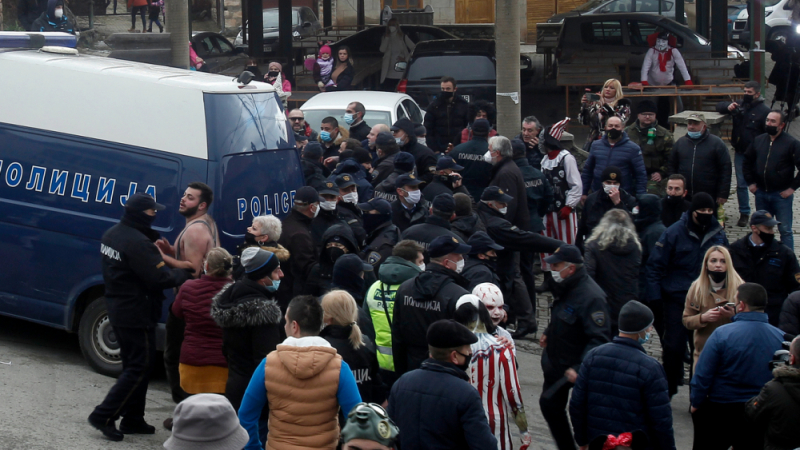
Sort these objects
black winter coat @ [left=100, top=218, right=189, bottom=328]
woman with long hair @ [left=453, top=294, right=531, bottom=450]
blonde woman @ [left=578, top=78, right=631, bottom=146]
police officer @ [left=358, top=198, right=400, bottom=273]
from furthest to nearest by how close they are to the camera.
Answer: blonde woman @ [left=578, top=78, right=631, bottom=146]
police officer @ [left=358, top=198, right=400, bottom=273]
black winter coat @ [left=100, top=218, right=189, bottom=328]
woman with long hair @ [left=453, top=294, right=531, bottom=450]

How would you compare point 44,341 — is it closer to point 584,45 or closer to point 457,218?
point 457,218

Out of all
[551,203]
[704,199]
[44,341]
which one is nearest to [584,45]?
[551,203]

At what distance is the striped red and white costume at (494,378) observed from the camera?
5.33 metres

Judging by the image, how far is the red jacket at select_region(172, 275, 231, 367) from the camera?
6.09m

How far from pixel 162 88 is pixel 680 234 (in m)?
4.43

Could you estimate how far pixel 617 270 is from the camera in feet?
24.5

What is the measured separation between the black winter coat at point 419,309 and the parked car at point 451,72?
10.9 m

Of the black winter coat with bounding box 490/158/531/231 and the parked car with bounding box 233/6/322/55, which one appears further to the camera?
the parked car with bounding box 233/6/322/55

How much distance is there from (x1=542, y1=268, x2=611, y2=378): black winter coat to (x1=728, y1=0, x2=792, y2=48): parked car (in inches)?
871

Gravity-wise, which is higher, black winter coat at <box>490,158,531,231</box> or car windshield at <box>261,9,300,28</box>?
car windshield at <box>261,9,300,28</box>

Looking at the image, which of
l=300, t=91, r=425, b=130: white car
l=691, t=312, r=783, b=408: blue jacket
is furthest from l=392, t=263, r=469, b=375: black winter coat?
l=300, t=91, r=425, b=130: white car

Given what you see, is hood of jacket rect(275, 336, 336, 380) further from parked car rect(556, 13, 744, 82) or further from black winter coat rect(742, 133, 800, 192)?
parked car rect(556, 13, 744, 82)

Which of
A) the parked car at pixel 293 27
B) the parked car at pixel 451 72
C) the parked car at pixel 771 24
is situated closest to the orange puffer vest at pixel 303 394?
the parked car at pixel 451 72

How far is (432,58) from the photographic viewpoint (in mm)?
17188
